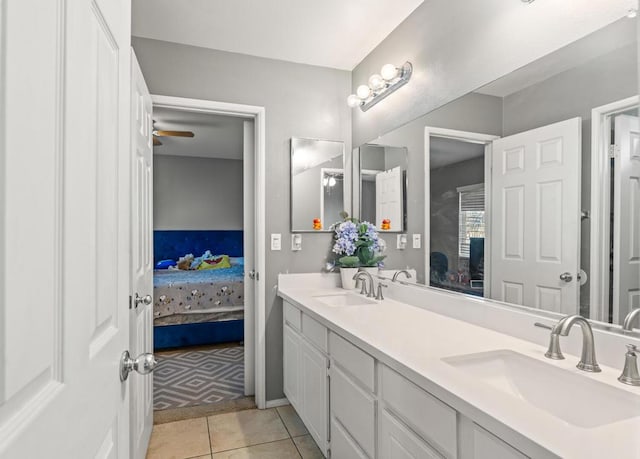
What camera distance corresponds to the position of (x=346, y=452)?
165cm

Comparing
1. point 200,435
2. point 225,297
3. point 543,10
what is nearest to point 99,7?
point 543,10

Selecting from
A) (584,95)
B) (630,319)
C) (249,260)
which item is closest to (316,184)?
(249,260)

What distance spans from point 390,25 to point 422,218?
1239 mm

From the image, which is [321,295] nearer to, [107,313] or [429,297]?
[429,297]

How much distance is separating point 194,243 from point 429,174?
15.7 feet

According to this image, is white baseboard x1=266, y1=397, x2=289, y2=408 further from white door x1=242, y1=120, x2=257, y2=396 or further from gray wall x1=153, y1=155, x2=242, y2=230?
gray wall x1=153, y1=155, x2=242, y2=230

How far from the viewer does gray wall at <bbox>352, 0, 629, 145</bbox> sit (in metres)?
1.38

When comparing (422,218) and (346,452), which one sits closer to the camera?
(346,452)

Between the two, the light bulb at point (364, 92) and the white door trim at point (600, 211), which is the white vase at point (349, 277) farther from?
the white door trim at point (600, 211)

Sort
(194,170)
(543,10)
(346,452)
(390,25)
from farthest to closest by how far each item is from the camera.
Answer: (194,170)
(390,25)
(346,452)
(543,10)

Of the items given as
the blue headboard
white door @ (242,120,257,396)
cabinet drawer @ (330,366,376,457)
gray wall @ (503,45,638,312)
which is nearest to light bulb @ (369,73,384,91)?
white door @ (242,120,257,396)

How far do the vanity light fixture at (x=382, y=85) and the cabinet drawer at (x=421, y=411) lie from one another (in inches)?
68.9

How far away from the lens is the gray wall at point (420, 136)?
1.67 m

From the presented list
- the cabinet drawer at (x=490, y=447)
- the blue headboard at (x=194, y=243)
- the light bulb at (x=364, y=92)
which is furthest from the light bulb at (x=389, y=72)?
the blue headboard at (x=194, y=243)
